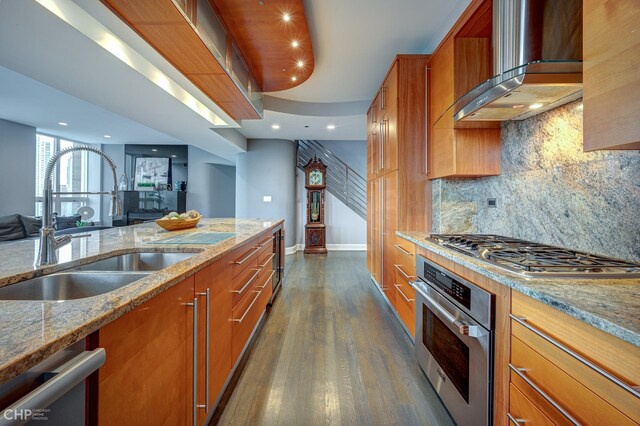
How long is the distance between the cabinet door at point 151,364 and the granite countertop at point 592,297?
1.22m

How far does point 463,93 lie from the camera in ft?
6.49

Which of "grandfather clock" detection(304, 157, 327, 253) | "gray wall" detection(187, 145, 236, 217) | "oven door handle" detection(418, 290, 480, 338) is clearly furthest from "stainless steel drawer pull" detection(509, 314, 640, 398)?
"gray wall" detection(187, 145, 236, 217)

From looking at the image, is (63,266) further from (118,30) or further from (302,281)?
(302,281)

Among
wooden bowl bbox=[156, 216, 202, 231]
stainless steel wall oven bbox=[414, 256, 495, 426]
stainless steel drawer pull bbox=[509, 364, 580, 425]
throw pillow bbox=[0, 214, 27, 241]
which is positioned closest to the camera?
stainless steel drawer pull bbox=[509, 364, 580, 425]

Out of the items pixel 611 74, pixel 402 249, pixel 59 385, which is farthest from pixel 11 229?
pixel 611 74

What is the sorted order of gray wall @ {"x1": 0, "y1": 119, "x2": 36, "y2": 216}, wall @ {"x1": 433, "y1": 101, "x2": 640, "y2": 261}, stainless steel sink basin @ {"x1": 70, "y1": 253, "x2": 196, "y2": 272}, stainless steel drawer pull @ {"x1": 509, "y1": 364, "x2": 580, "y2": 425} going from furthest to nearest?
gray wall @ {"x1": 0, "y1": 119, "x2": 36, "y2": 216} < stainless steel sink basin @ {"x1": 70, "y1": 253, "x2": 196, "y2": 272} < wall @ {"x1": 433, "y1": 101, "x2": 640, "y2": 261} < stainless steel drawer pull @ {"x1": 509, "y1": 364, "x2": 580, "y2": 425}

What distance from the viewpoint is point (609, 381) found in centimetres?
67

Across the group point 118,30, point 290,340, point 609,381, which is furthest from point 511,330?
point 118,30

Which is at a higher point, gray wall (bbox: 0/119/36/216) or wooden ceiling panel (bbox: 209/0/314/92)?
wooden ceiling panel (bbox: 209/0/314/92)

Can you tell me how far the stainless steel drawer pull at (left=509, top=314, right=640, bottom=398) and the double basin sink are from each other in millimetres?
1448

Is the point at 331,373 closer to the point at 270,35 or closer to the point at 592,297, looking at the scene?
the point at 592,297

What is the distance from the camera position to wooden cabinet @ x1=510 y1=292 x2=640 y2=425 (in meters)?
0.65

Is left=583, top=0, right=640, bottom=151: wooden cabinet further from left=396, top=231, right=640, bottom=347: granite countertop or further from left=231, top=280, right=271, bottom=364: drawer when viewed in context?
left=231, top=280, right=271, bottom=364: drawer

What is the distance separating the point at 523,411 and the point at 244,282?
157cm
